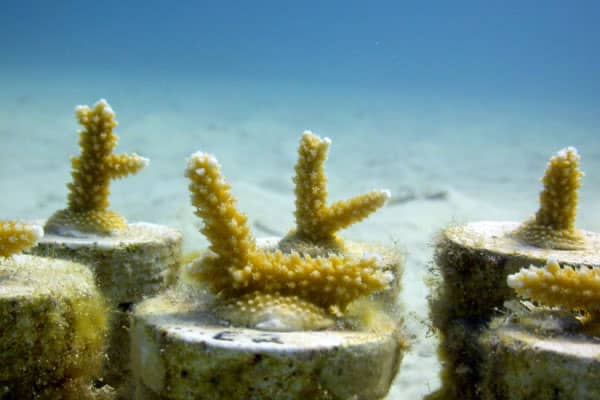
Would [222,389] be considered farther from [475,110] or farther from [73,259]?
[475,110]

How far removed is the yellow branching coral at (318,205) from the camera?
4.12m

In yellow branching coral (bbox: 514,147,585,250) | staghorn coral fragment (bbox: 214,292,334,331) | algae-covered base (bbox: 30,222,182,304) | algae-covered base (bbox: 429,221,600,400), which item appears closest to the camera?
staghorn coral fragment (bbox: 214,292,334,331)

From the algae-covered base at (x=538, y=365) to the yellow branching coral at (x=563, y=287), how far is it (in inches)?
8.4

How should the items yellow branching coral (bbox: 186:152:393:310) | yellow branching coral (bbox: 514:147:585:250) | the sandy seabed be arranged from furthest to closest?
the sandy seabed
yellow branching coral (bbox: 514:147:585:250)
yellow branching coral (bbox: 186:152:393:310)

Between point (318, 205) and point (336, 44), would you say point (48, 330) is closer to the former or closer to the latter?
point (318, 205)

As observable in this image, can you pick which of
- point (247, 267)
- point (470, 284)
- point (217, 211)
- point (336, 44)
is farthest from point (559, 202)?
point (336, 44)

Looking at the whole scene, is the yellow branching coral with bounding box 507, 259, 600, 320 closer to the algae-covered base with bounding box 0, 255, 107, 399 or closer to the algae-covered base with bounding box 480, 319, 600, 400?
the algae-covered base with bounding box 480, 319, 600, 400

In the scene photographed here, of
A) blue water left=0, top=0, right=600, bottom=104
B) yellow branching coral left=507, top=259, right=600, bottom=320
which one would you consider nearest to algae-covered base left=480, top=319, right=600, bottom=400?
yellow branching coral left=507, top=259, right=600, bottom=320

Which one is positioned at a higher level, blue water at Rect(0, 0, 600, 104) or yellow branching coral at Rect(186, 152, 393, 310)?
blue water at Rect(0, 0, 600, 104)

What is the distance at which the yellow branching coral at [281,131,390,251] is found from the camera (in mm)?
4117

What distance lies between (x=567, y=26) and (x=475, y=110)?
3040 centimetres

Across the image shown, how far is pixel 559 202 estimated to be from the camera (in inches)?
162

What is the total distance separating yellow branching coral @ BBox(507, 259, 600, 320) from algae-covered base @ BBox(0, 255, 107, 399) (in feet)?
Answer: 7.28

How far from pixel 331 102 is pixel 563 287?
18173mm
